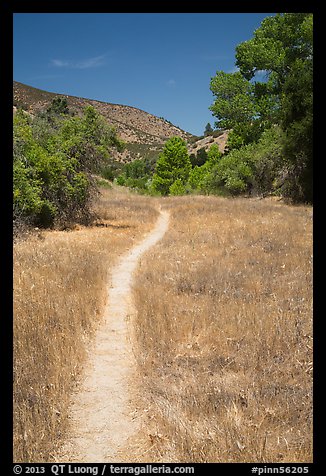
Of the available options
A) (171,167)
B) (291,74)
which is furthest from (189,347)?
(171,167)

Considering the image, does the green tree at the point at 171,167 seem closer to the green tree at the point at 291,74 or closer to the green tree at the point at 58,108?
the green tree at the point at 58,108

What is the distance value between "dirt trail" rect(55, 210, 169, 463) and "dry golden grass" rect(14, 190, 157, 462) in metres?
0.15

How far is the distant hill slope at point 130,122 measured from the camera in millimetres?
89062

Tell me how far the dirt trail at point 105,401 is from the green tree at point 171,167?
40.6 meters

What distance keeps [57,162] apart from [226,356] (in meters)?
13.6

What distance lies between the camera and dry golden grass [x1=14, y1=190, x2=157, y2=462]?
3844 millimetres

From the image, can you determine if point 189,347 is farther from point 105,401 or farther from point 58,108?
point 58,108

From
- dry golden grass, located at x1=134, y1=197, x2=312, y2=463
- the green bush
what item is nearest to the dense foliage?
dry golden grass, located at x1=134, y1=197, x2=312, y2=463

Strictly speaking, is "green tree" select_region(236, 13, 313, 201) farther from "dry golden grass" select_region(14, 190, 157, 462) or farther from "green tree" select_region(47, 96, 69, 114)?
"dry golden grass" select_region(14, 190, 157, 462)

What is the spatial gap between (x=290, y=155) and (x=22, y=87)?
84.5 m

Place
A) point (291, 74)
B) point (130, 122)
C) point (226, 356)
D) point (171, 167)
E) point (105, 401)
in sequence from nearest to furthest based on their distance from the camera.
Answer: point (105, 401)
point (226, 356)
point (291, 74)
point (171, 167)
point (130, 122)

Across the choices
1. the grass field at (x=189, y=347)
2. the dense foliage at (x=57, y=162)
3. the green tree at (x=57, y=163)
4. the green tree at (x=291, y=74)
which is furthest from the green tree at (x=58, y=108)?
A: the green tree at (x=291, y=74)

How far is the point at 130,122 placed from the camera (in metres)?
119

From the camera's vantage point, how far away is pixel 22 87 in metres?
91.4
